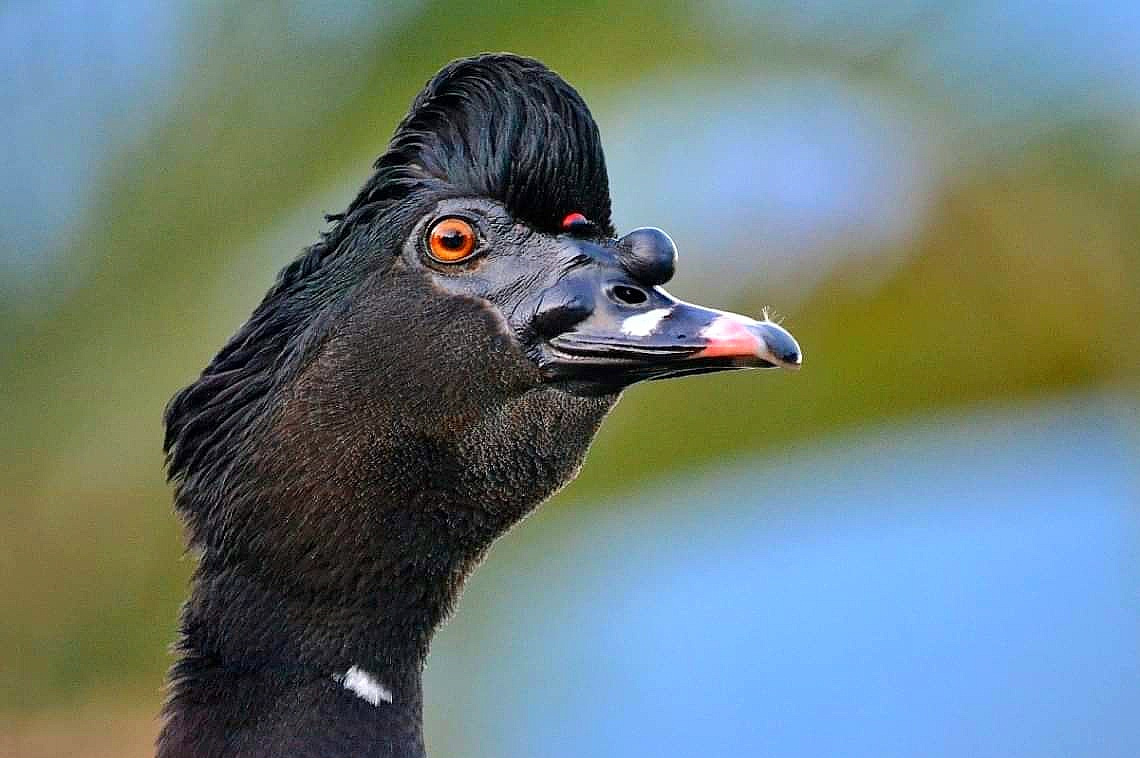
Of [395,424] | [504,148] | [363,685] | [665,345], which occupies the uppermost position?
[504,148]

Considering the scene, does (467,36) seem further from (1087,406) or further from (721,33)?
(1087,406)

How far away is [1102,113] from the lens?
5.28 metres

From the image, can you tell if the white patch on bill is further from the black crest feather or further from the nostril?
the black crest feather

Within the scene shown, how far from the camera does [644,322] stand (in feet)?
8.17

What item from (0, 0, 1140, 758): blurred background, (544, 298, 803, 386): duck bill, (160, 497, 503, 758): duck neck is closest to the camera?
(544, 298, 803, 386): duck bill

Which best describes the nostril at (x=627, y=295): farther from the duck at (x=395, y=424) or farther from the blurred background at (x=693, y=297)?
the blurred background at (x=693, y=297)

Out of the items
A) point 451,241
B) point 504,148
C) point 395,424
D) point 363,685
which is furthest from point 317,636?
point 504,148

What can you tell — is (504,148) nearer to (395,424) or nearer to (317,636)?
(395,424)

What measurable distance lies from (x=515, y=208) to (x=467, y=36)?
3131 millimetres

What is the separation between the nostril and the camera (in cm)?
254

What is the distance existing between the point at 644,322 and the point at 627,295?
8 centimetres

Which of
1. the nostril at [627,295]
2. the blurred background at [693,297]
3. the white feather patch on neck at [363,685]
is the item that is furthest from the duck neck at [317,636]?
the blurred background at [693,297]

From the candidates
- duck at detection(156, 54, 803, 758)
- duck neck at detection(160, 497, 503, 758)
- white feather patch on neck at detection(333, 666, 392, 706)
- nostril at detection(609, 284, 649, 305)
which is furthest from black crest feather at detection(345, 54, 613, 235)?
white feather patch on neck at detection(333, 666, 392, 706)

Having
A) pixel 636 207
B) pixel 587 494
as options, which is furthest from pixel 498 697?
pixel 636 207
